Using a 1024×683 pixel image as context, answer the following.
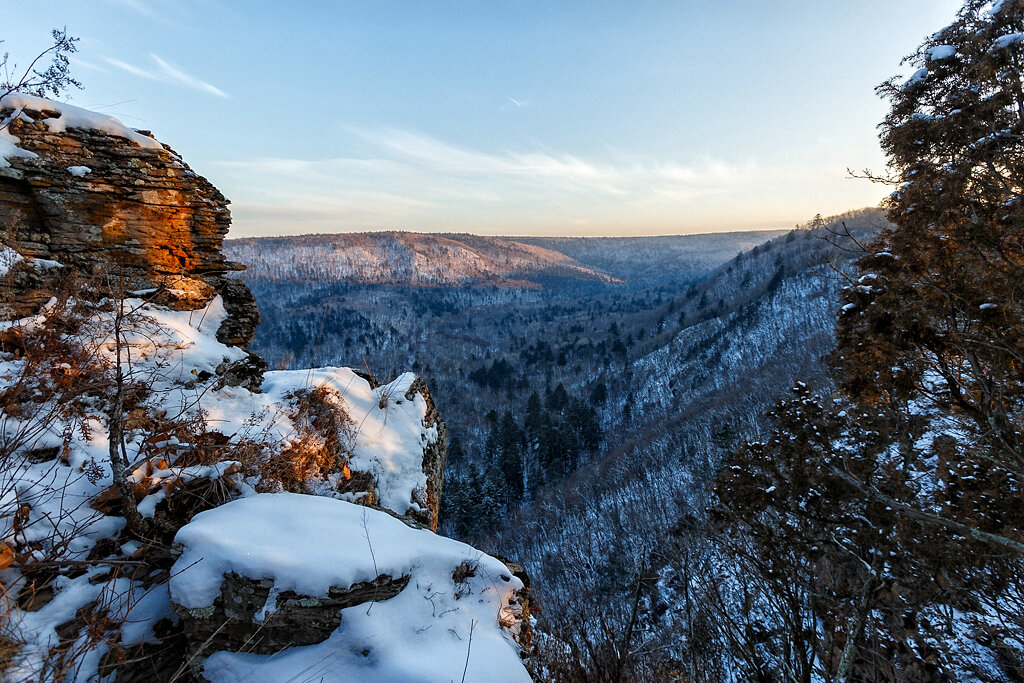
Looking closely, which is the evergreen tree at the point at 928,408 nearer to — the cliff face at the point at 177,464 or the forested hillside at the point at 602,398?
the forested hillside at the point at 602,398

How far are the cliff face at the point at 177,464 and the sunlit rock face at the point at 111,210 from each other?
29 millimetres

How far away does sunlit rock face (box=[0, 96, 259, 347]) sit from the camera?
20.9 feet

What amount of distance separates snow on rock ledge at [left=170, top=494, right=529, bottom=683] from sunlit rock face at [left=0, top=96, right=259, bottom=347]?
476 cm

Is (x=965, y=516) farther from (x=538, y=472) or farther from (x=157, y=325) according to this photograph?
(x=538, y=472)

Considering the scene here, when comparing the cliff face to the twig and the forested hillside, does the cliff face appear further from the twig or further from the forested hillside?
the forested hillside

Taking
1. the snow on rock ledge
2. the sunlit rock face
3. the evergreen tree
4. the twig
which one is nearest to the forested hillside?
the twig

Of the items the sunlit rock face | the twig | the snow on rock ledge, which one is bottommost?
the twig

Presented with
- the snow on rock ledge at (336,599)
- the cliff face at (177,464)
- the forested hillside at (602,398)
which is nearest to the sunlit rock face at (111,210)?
the cliff face at (177,464)

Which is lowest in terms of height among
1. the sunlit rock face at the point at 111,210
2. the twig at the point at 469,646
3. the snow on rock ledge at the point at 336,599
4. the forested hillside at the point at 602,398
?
the forested hillside at the point at 602,398

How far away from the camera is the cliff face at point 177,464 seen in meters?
3.19

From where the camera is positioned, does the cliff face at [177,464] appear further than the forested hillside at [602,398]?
No

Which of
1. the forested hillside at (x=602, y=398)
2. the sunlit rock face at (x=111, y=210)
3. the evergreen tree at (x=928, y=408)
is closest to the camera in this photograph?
the sunlit rock face at (x=111, y=210)

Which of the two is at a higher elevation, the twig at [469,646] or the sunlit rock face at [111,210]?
the sunlit rock face at [111,210]

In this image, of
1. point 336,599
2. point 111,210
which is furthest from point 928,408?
point 111,210
